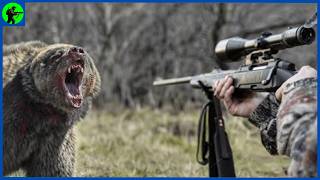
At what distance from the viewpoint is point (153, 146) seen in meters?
7.84

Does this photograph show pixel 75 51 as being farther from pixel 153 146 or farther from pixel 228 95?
pixel 153 146

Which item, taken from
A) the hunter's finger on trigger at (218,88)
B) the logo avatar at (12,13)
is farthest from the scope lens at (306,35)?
the logo avatar at (12,13)

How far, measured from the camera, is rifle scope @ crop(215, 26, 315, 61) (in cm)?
345

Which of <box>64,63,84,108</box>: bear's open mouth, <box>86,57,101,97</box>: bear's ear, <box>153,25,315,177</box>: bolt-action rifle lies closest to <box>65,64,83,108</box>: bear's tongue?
<box>64,63,84,108</box>: bear's open mouth

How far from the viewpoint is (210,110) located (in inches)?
176

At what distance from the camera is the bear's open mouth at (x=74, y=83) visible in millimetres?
3379

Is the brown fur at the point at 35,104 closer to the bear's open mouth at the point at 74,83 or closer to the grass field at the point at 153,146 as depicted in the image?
the bear's open mouth at the point at 74,83

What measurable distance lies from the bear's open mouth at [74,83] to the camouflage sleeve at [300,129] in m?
1.31

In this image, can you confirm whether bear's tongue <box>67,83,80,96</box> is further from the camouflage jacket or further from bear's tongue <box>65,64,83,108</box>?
the camouflage jacket

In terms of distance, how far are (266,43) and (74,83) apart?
128 centimetres

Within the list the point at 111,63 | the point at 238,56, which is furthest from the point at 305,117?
the point at 111,63

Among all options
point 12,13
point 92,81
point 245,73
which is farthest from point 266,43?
point 12,13

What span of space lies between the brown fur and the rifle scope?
3.32 ft

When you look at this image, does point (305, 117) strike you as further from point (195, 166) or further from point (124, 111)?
point (124, 111)
